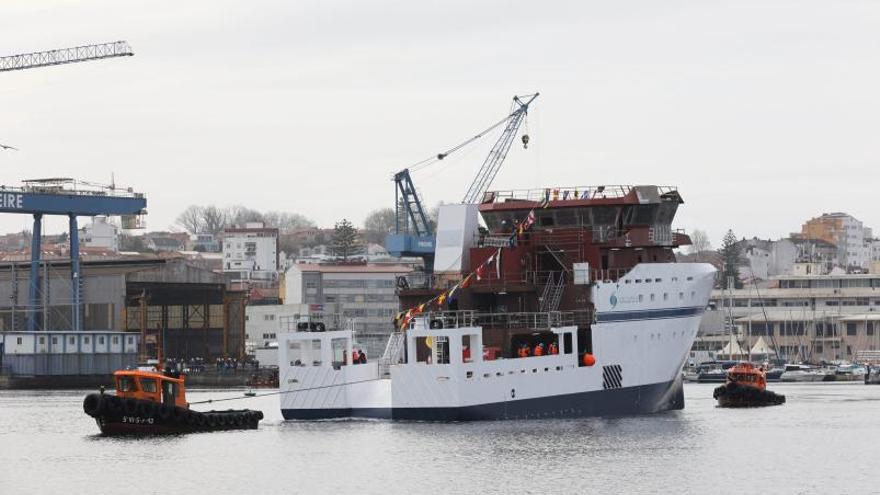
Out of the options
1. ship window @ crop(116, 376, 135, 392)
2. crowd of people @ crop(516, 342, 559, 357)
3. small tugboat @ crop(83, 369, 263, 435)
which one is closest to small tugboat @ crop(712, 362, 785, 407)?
crowd of people @ crop(516, 342, 559, 357)

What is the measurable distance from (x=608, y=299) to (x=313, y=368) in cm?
1135

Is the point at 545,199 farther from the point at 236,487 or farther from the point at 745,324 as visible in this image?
the point at 745,324

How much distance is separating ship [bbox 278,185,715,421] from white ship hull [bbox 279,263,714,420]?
5cm

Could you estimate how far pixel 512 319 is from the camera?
6612cm

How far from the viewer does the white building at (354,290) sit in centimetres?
17488

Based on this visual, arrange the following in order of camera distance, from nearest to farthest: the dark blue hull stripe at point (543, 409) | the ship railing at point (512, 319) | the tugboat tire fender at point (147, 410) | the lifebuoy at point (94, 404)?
1. the dark blue hull stripe at point (543, 409)
2. the lifebuoy at point (94, 404)
3. the tugboat tire fender at point (147, 410)
4. the ship railing at point (512, 319)

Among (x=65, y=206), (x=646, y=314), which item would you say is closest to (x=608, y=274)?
(x=646, y=314)

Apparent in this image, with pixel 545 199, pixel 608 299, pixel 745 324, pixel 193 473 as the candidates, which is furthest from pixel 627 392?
pixel 745 324

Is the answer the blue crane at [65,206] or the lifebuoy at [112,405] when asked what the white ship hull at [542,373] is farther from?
the blue crane at [65,206]

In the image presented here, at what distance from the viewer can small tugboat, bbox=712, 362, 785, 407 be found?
7994cm

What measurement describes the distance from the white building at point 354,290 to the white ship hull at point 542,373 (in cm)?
10396

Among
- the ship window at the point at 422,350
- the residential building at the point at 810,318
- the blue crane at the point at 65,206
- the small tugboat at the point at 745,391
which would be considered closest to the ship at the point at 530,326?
the ship window at the point at 422,350

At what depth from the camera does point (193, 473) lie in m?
51.3

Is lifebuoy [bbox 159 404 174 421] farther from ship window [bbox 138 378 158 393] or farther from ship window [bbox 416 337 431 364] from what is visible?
ship window [bbox 416 337 431 364]
